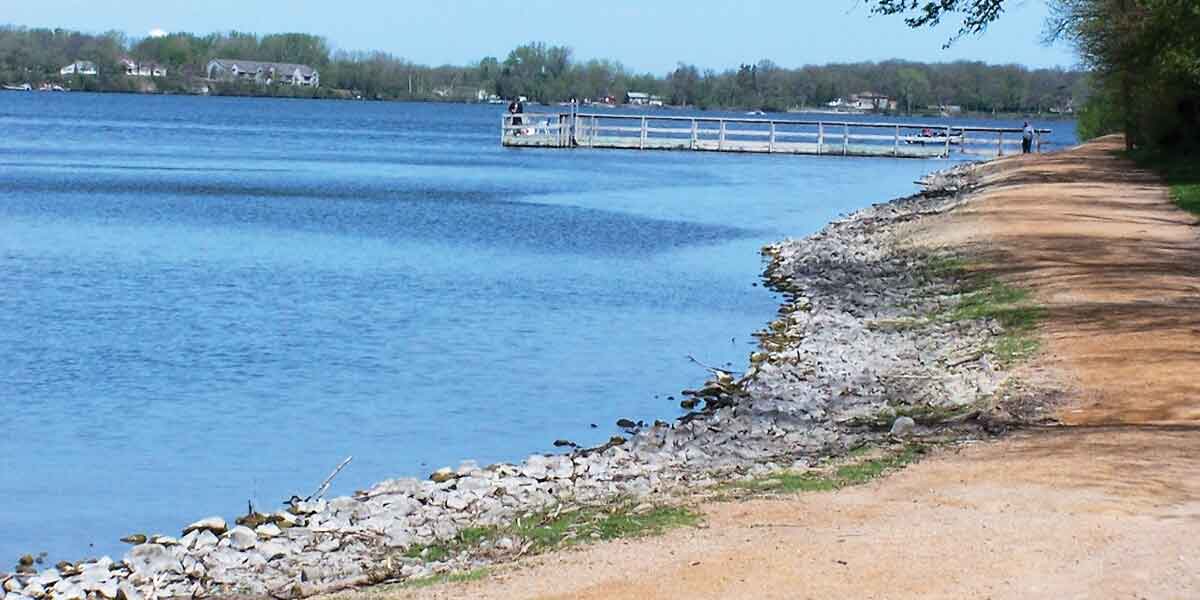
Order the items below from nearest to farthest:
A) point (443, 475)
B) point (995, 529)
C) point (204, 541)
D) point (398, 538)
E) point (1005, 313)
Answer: point (995, 529) < point (398, 538) < point (204, 541) < point (443, 475) < point (1005, 313)

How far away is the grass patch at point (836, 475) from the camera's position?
12039 mm

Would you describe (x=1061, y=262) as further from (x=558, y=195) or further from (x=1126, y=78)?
(x=558, y=195)

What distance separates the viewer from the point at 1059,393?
1562 centimetres

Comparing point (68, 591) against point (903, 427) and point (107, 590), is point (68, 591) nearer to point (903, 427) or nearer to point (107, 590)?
point (107, 590)

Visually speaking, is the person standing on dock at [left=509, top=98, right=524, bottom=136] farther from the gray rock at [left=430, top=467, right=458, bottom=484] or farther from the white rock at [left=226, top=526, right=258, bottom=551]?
the white rock at [left=226, top=526, right=258, bottom=551]

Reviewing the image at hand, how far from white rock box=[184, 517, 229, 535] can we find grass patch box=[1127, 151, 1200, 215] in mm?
24785

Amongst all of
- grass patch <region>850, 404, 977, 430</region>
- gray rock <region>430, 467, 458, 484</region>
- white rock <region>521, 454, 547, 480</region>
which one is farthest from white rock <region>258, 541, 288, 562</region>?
grass patch <region>850, 404, 977, 430</region>

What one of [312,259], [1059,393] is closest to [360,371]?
[1059,393]

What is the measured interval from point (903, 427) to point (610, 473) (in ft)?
8.39

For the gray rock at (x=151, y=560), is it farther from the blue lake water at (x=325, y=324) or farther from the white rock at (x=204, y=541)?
the blue lake water at (x=325, y=324)

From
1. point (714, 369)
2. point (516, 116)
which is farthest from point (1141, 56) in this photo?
point (516, 116)

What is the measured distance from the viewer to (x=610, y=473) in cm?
1408

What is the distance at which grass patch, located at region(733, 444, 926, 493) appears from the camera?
1204 cm

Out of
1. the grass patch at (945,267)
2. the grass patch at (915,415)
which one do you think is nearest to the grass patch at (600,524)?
the grass patch at (915,415)
